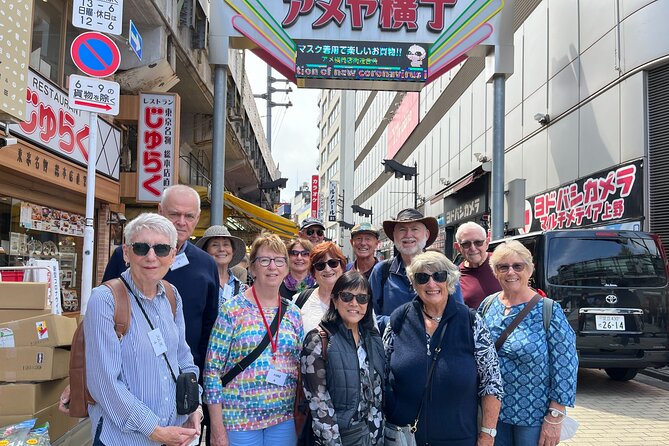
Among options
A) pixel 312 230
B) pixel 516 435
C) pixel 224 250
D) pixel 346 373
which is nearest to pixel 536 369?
pixel 516 435

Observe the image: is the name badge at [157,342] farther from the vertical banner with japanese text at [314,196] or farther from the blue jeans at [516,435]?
the vertical banner with japanese text at [314,196]

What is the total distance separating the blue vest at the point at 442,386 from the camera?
271cm

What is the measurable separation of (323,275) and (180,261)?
0.94 m

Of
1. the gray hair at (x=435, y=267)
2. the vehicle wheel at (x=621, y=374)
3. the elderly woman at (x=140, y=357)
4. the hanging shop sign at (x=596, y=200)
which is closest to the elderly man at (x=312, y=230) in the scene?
the gray hair at (x=435, y=267)

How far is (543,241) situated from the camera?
23.3ft

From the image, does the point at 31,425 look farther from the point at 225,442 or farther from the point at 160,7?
the point at 160,7

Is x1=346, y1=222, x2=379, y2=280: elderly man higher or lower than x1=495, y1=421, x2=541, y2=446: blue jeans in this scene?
higher

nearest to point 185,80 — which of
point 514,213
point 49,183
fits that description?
point 49,183

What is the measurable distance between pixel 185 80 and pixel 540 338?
439 inches

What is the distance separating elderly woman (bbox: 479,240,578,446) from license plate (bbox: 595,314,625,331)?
438 centimetres

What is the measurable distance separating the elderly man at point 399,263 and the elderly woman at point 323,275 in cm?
36

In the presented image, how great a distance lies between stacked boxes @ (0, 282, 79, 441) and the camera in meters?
3.60

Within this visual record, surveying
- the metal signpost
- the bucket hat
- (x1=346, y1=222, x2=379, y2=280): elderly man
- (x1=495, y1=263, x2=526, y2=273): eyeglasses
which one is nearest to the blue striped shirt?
(x1=495, y1=263, x2=526, y2=273): eyeglasses

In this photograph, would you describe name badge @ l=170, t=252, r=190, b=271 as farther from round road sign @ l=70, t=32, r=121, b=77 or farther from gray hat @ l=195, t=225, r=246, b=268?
round road sign @ l=70, t=32, r=121, b=77
